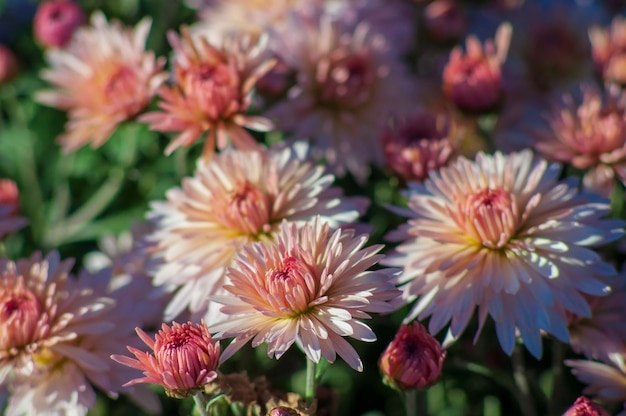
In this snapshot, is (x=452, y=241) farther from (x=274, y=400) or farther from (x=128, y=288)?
(x=128, y=288)

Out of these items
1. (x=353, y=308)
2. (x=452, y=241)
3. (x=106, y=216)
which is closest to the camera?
(x=353, y=308)

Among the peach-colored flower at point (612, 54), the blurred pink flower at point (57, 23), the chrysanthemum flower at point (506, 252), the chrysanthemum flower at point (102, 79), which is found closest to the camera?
the chrysanthemum flower at point (506, 252)

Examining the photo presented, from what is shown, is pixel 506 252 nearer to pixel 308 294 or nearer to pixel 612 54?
pixel 308 294

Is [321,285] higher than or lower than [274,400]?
higher

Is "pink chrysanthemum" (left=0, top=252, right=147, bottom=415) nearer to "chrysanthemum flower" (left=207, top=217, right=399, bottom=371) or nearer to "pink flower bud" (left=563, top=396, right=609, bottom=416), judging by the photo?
"chrysanthemum flower" (left=207, top=217, right=399, bottom=371)

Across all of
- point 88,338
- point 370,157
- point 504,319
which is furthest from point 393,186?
point 88,338

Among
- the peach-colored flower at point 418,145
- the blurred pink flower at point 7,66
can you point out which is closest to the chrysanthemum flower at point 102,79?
the blurred pink flower at point 7,66

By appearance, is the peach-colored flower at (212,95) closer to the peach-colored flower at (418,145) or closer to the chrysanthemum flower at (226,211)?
the chrysanthemum flower at (226,211)
